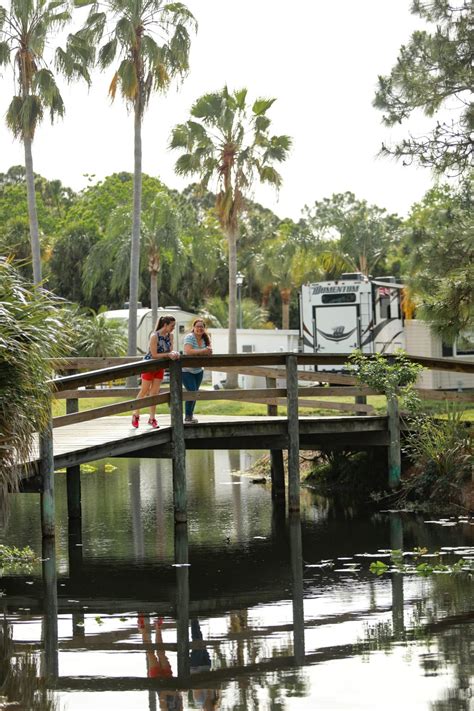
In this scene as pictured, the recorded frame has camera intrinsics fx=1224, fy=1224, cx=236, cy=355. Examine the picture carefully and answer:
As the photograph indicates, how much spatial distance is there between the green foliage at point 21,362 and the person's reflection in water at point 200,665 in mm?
2920

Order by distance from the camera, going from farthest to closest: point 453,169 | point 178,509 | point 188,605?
point 453,169 < point 178,509 < point 188,605

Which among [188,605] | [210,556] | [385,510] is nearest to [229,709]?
[188,605]

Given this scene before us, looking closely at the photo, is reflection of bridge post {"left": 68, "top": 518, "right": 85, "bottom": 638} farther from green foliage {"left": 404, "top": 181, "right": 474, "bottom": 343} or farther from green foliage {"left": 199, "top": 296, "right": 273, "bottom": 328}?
green foliage {"left": 199, "top": 296, "right": 273, "bottom": 328}

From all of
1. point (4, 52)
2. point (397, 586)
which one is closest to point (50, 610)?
point (397, 586)

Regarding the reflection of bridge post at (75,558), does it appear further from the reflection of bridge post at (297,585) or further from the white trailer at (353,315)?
the white trailer at (353,315)

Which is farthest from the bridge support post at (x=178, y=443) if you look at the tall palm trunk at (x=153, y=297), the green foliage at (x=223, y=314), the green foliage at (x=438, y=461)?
the green foliage at (x=223, y=314)

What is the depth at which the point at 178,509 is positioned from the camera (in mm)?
14000

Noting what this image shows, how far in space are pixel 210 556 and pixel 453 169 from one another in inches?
345

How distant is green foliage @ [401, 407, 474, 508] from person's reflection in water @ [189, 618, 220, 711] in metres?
6.38

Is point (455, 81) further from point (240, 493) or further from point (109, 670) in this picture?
point (109, 670)

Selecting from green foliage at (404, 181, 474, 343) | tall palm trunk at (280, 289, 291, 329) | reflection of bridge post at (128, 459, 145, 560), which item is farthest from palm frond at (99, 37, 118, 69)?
tall palm trunk at (280, 289, 291, 329)

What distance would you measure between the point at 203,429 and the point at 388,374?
8.31ft

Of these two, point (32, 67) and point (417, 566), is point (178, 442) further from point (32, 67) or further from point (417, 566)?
point (32, 67)

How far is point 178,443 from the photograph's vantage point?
14.1 m
